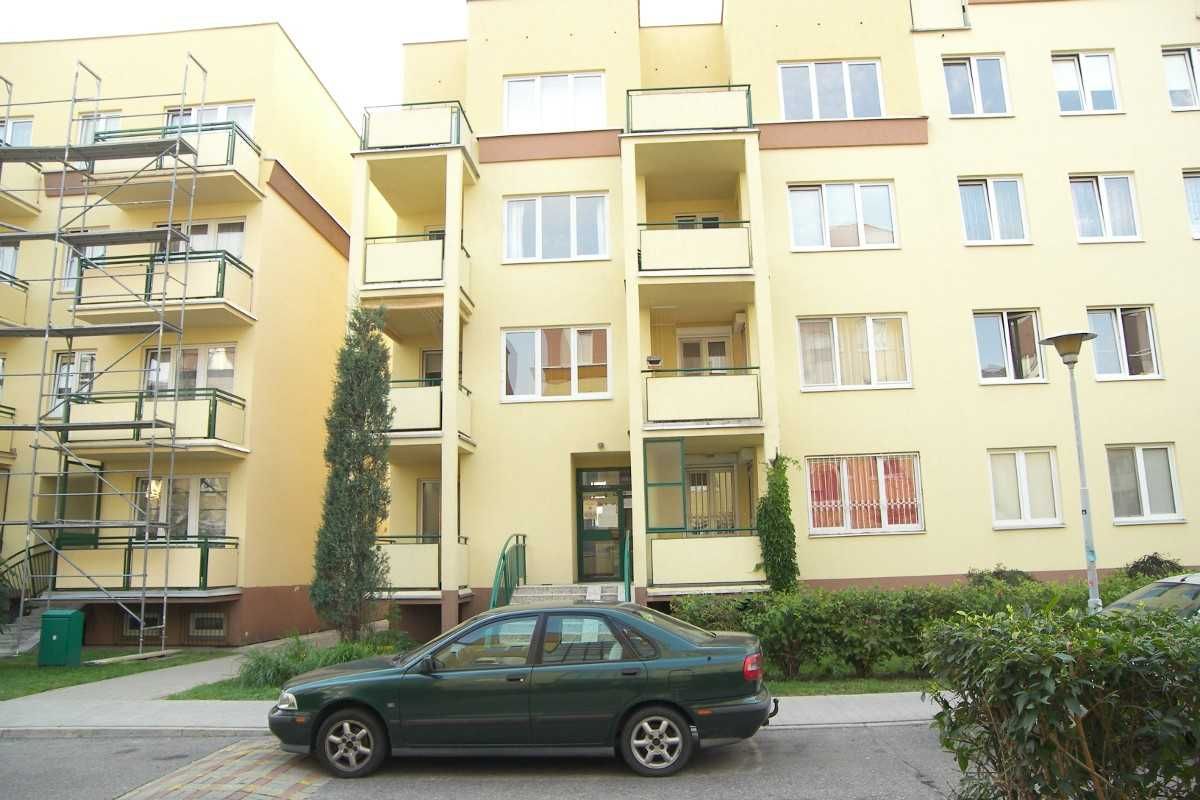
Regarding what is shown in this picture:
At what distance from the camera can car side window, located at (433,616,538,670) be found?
7.74 metres

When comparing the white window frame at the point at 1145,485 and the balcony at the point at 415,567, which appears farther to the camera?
the white window frame at the point at 1145,485

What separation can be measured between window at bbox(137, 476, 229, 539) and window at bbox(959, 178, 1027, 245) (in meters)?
16.9

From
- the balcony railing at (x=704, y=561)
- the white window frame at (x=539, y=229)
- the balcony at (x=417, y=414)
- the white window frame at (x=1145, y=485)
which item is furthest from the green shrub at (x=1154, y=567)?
the balcony at (x=417, y=414)

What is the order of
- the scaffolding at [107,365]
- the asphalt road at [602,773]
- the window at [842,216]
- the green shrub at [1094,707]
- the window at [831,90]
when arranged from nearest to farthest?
the green shrub at [1094,707]
the asphalt road at [602,773]
the scaffolding at [107,365]
the window at [842,216]
the window at [831,90]

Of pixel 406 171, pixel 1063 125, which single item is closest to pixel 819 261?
pixel 1063 125

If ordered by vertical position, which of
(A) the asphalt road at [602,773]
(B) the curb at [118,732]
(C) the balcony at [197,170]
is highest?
(C) the balcony at [197,170]

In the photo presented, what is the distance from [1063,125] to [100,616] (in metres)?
22.9

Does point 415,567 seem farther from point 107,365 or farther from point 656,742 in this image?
point 656,742

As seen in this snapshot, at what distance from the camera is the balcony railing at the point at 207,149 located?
60.5 feet

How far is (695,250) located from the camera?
17.0m

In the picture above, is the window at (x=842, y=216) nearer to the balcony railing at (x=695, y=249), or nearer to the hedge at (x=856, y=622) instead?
the balcony railing at (x=695, y=249)

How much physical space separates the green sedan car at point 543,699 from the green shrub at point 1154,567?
453 inches

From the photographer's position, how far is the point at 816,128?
18562 millimetres

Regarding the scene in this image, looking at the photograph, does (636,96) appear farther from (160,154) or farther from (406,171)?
(160,154)
